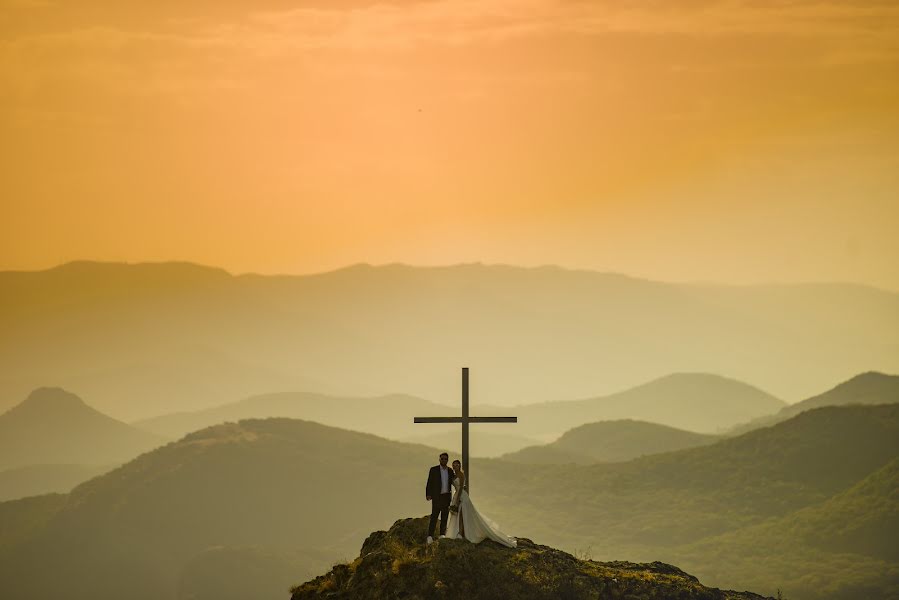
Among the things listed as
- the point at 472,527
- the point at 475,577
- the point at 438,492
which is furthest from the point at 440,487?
the point at 475,577

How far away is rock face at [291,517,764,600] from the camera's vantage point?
44281mm

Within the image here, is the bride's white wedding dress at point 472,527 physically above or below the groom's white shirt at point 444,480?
below

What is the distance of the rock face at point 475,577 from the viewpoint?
44281 mm

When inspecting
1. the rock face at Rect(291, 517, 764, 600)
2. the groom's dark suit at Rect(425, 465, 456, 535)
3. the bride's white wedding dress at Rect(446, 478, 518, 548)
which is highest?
the groom's dark suit at Rect(425, 465, 456, 535)

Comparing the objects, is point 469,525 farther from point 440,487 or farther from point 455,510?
point 440,487

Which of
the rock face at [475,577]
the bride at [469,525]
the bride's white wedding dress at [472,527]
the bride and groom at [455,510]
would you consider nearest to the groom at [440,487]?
the bride and groom at [455,510]

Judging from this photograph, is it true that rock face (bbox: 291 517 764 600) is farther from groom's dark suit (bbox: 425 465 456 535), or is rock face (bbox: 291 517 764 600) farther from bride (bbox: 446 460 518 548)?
groom's dark suit (bbox: 425 465 456 535)

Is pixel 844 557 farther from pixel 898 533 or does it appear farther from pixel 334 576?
pixel 334 576

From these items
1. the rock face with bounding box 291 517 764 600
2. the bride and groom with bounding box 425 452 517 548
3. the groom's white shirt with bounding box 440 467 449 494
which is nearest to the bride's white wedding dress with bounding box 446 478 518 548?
the bride and groom with bounding box 425 452 517 548

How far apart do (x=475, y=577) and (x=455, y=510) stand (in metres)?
2.29

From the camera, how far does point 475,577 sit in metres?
44.5

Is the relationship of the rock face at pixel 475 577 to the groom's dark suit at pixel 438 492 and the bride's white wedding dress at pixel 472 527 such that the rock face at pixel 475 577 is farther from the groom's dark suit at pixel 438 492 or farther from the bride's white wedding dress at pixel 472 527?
the groom's dark suit at pixel 438 492

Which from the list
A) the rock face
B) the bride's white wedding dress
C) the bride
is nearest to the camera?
the rock face

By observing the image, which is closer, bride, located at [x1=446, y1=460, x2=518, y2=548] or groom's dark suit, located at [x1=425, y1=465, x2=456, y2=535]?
groom's dark suit, located at [x1=425, y1=465, x2=456, y2=535]
